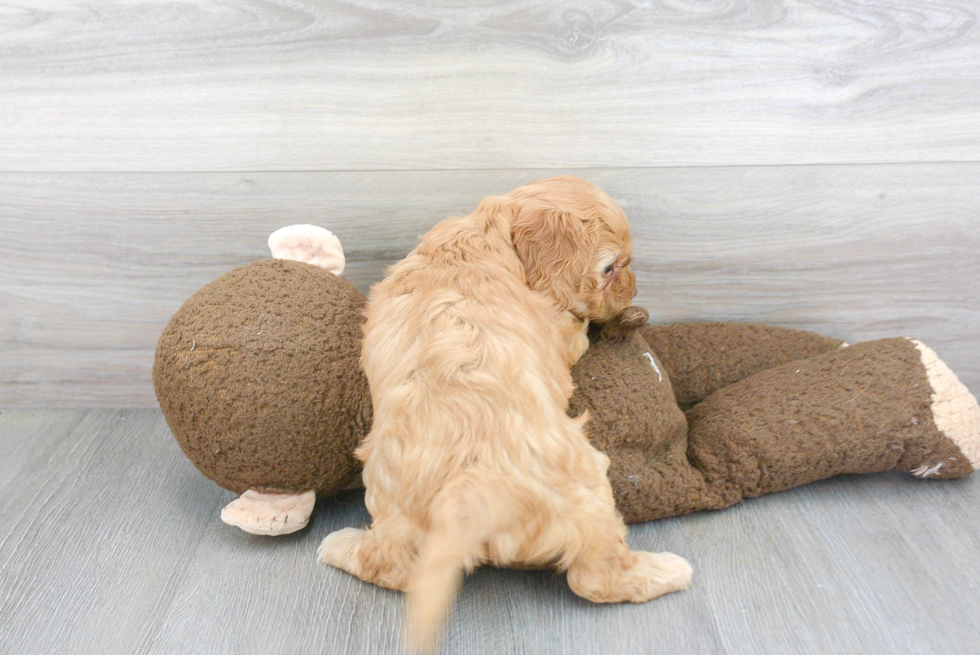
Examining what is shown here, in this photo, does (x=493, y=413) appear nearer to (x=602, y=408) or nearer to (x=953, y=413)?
(x=602, y=408)

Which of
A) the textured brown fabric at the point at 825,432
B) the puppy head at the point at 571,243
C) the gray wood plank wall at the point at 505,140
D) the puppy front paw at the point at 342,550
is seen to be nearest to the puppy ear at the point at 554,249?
the puppy head at the point at 571,243

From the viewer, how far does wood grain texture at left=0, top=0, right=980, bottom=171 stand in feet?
5.31

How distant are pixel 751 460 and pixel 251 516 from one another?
43.3 inches

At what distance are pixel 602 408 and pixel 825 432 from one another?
1.69ft

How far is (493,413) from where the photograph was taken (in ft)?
3.67

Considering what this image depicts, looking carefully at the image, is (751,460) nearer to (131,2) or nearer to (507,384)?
(507,384)

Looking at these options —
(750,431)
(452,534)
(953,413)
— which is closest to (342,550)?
(452,534)

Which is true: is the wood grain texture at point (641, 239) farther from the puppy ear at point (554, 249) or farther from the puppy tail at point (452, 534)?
the puppy tail at point (452, 534)

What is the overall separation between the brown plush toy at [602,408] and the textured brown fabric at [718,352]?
0.25ft

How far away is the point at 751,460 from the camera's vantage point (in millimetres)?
1526

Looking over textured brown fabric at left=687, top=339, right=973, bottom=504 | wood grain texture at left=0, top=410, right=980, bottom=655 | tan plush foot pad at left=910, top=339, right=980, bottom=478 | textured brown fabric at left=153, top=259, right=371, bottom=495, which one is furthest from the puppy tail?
tan plush foot pad at left=910, top=339, right=980, bottom=478

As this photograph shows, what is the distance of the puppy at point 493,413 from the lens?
3.52 feet

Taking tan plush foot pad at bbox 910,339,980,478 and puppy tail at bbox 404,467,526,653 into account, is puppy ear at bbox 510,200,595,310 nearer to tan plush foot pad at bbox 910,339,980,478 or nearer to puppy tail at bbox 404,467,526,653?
puppy tail at bbox 404,467,526,653

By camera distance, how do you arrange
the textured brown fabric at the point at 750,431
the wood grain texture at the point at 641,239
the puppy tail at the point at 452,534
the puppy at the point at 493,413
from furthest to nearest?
the wood grain texture at the point at 641,239
the textured brown fabric at the point at 750,431
the puppy at the point at 493,413
the puppy tail at the point at 452,534
